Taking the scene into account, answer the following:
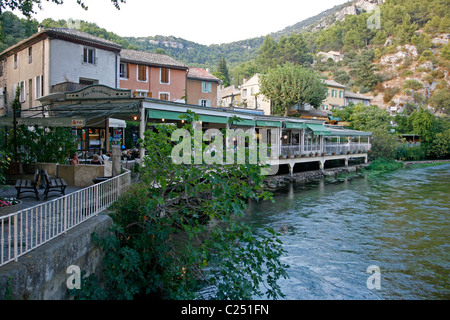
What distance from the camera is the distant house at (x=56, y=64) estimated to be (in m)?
22.7

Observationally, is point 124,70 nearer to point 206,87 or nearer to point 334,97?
point 206,87

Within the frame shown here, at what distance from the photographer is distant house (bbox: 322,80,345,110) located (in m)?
58.2

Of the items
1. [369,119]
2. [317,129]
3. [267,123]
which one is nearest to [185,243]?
[267,123]

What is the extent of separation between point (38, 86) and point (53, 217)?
2184 centimetres

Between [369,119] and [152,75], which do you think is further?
[369,119]

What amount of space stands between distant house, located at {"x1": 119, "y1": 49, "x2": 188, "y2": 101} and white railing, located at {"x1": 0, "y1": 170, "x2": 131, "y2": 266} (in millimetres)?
24400

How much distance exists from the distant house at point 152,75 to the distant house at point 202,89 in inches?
115

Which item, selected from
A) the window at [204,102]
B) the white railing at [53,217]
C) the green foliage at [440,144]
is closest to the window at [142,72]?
the window at [204,102]

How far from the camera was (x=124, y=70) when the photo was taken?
31750 mm

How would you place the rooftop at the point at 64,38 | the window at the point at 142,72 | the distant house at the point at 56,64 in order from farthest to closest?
the window at the point at 142,72
the distant house at the point at 56,64
the rooftop at the point at 64,38

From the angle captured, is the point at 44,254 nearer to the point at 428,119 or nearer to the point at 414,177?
the point at 414,177

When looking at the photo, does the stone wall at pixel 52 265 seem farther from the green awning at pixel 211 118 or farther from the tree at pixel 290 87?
the tree at pixel 290 87
